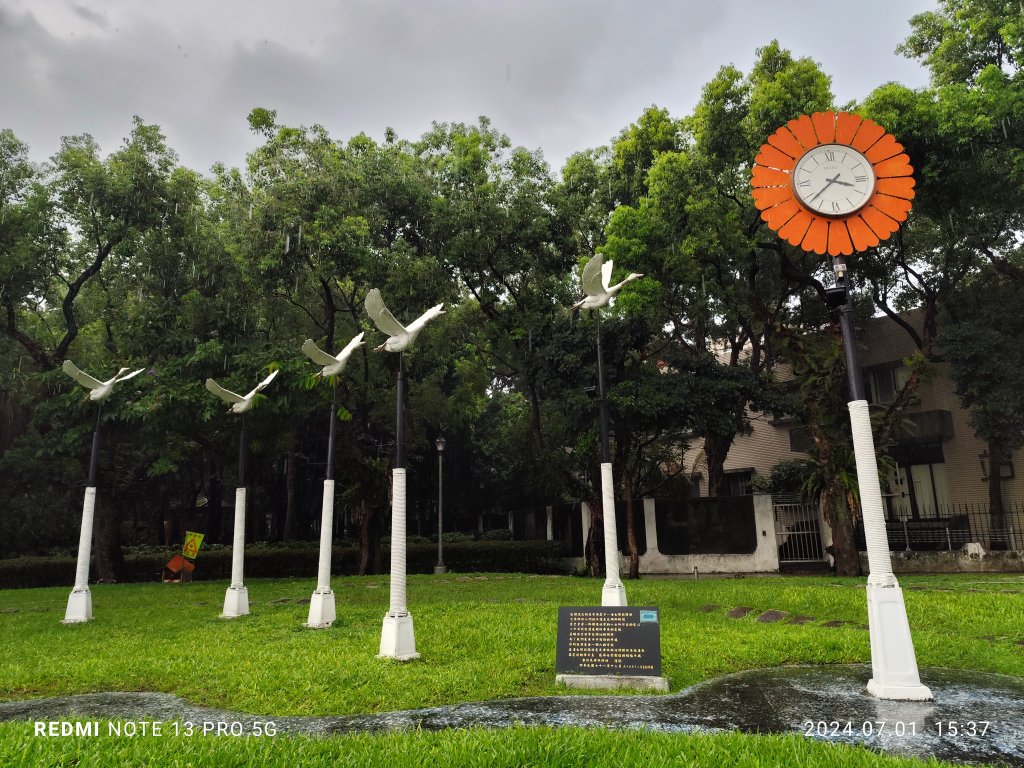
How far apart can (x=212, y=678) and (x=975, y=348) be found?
2308cm

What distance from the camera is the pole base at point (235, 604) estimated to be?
46.6 feet

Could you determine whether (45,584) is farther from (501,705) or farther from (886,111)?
(886,111)

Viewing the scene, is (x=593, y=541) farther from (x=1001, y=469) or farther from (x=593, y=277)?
(x=1001, y=469)

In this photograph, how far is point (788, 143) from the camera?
28.9ft

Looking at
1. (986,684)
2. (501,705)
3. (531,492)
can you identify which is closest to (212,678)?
(501,705)

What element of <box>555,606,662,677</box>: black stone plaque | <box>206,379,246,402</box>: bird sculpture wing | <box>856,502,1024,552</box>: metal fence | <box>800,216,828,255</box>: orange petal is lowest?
<box>555,606,662,677</box>: black stone plaque

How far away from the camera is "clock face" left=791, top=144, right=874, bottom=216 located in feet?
27.8

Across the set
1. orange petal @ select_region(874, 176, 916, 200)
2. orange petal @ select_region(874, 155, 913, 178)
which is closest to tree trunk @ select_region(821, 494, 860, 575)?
orange petal @ select_region(874, 176, 916, 200)

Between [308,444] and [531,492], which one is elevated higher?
[308,444]

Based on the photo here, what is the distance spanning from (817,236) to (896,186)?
3.65 ft

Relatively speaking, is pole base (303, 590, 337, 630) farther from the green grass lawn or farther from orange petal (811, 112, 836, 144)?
orange petal (811, 112, 836, 144)

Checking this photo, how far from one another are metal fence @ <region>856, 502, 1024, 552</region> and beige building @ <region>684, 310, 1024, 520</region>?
2.31ft

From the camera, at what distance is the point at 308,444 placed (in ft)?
108

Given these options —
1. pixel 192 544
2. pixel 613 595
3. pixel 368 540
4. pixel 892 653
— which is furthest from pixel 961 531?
pixel 192 544
